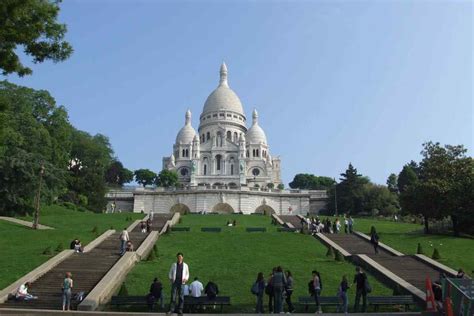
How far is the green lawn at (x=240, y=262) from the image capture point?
17.8 m

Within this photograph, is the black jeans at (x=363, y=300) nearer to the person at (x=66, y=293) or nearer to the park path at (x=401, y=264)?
the park path at (x=401, y=264)

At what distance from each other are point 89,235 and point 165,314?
18.6 metres

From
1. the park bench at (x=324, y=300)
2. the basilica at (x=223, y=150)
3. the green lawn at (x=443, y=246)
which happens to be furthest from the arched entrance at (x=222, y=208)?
the park bench at (x=324, y=300)

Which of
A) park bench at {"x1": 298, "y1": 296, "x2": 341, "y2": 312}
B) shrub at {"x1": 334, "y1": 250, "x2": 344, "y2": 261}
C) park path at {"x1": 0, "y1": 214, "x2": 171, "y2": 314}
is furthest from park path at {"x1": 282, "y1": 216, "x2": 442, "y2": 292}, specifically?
park path at {"x1": 0, "y1": 214, "x2": 171, "y2": 314}

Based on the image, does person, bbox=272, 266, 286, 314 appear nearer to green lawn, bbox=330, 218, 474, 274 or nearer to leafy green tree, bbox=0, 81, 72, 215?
green lawn, bbox=330, 218, 474, 274

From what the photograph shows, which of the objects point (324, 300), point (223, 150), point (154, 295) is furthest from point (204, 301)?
point (223, 150)

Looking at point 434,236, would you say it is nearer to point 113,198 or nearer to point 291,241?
point 291,241

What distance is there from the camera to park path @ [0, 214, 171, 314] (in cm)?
1544

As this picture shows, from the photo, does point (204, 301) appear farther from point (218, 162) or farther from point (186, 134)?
point (186, 134)

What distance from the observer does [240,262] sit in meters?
22.2

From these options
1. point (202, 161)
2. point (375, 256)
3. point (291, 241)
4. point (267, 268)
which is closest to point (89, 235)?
point (291, 241)

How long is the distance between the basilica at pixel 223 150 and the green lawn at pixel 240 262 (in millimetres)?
61079

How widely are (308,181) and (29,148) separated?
262 ft

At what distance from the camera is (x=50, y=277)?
61.1 feet
